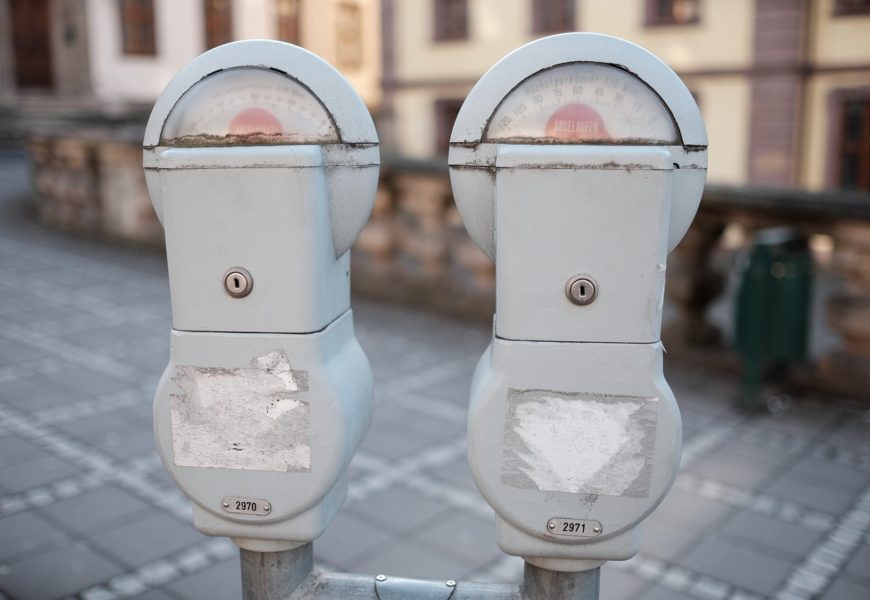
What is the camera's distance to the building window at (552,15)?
592 inches

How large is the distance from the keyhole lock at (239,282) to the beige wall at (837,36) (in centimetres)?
1278

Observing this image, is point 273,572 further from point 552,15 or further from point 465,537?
point 552,15

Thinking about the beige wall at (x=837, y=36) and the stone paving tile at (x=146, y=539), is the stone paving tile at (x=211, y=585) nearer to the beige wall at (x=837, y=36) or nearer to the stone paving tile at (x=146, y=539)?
the stone paving tile at (x=146, y=539)

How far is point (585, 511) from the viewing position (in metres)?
1.77

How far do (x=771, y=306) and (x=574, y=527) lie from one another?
3.07m

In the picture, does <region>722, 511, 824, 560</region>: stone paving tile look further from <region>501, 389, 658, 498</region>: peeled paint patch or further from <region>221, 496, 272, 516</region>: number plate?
<region>221, 496, 272, 516</region>: number plate

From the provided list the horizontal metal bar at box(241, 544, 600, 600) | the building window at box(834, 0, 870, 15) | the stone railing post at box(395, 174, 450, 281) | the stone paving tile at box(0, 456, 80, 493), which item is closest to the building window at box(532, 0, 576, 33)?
the building window at box(834, 0, 870, 15)

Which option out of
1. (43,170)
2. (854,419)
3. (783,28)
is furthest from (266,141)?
(783,28)

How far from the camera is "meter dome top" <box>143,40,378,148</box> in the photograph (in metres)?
1.77

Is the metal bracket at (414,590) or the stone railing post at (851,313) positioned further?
the stone railing post at (851,313)

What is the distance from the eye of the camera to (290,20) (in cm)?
2100

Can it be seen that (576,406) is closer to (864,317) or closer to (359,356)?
(359,356)

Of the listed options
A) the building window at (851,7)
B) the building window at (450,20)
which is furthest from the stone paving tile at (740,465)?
the building window at (450,20)

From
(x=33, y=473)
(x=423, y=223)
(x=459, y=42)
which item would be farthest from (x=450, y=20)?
(x=33, y=473)
